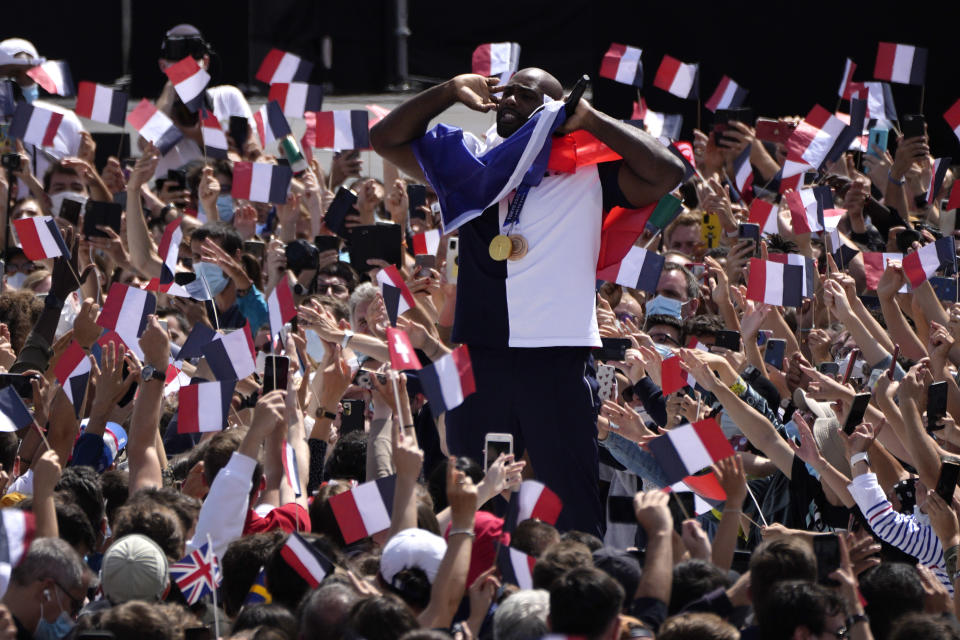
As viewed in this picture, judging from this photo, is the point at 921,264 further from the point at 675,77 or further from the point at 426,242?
the point at 675,77

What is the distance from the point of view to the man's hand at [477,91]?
5.03 m

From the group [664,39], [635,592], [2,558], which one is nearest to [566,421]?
[635,592]

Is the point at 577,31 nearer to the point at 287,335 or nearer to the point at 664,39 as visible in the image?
the point at 664,39

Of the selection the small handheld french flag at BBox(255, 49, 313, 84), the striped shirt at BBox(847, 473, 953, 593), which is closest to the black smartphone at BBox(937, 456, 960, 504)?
the striped shirt at BBox(847, 473, 953, 593)

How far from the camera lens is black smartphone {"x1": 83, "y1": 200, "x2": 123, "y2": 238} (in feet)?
26.8

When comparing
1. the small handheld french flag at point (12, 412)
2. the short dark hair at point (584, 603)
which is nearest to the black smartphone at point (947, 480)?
the short dark hair at point (584, 603)

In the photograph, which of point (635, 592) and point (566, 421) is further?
point (566, 421)

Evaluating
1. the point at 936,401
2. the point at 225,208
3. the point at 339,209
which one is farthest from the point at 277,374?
the point at 225,208

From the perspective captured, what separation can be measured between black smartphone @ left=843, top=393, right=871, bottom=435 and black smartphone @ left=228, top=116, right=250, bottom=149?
20.9ft

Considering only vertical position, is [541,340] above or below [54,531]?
above

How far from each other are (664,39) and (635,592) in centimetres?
1065

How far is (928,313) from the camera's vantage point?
6.73m

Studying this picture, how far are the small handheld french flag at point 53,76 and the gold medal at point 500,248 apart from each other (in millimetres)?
6967

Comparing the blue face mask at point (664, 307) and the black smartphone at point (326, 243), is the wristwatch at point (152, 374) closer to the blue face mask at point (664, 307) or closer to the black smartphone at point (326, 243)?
the blue face mask at point (664, 307)
